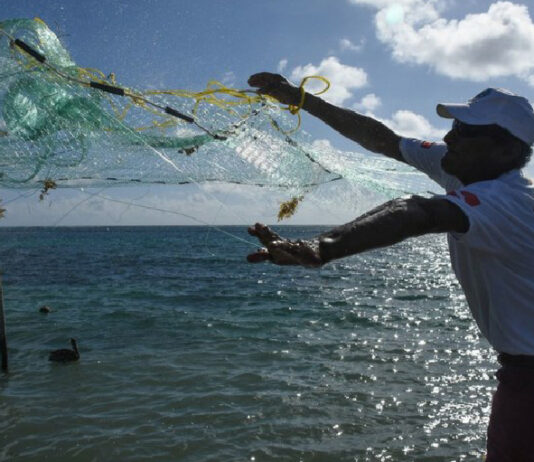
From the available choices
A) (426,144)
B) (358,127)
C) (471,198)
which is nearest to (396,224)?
(471,198)

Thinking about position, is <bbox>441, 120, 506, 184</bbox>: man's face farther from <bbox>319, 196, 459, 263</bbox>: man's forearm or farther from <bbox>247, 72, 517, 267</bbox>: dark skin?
<bbox>319, 196, 459, 263</bbox>: man's forearm

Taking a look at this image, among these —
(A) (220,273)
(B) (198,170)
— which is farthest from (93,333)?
(A) (220,273)

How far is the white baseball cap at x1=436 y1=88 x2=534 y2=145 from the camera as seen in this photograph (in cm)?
199

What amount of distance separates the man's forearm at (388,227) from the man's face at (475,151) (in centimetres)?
57

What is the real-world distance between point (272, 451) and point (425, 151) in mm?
4294

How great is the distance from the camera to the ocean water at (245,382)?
6.05 m

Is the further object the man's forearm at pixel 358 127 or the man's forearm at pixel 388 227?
the man's forearm at pixel 358 127

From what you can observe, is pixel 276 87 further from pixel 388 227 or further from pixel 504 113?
pixel 388 227

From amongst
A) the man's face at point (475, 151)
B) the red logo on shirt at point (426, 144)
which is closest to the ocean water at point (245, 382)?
the red logo on shirt at point (426, 144)

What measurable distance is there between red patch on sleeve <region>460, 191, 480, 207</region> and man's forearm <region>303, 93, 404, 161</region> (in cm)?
161

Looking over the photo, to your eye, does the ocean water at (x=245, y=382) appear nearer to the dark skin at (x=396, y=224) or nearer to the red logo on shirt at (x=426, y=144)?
the red logo on shirt at (x=426, y=144)

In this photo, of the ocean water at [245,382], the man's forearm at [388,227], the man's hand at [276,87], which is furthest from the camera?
the ocean water at [245,382]

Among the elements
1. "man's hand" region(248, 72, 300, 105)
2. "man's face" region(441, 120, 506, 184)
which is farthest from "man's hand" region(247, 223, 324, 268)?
"man's hand" region(248, 72, 300, 105)

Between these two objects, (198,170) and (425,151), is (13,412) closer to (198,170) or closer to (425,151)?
(198,170)
